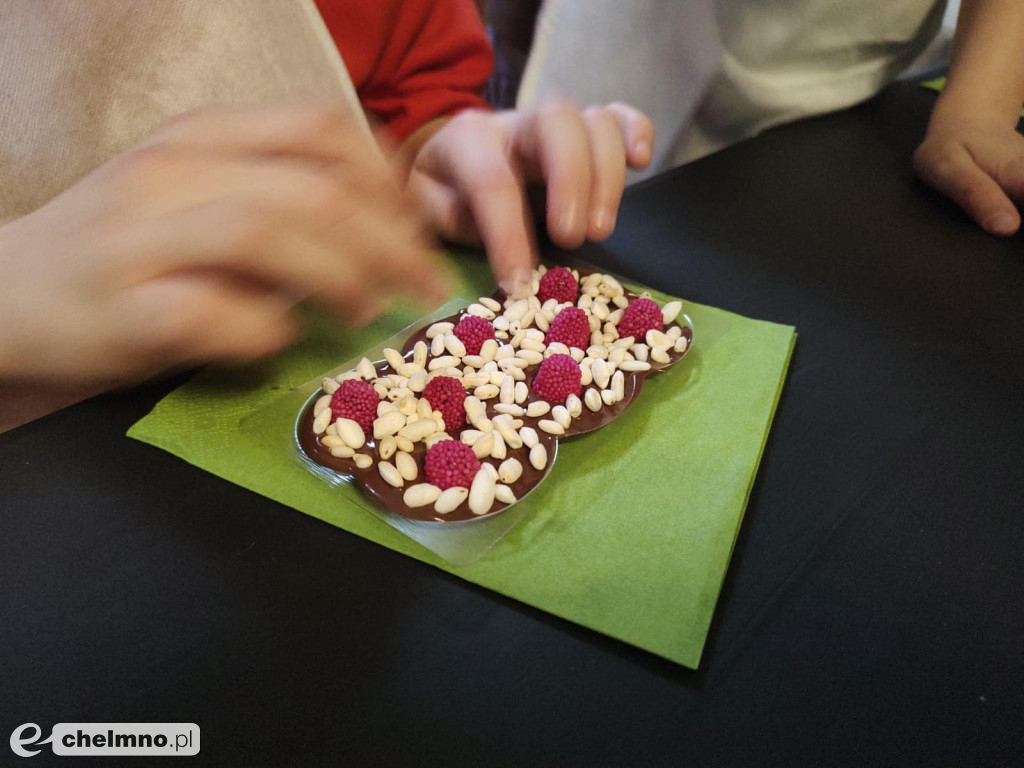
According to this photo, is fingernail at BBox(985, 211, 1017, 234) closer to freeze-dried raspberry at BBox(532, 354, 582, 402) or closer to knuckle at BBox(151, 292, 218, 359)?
freeze-dried raspberry at BBox(532, 354, 582, 402)

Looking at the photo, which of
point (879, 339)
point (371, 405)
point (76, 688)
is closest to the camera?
point (76, 688)

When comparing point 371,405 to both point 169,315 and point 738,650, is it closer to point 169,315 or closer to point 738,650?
point 169,315

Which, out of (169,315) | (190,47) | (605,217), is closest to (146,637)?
(169,315)

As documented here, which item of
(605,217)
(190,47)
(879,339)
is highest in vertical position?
(190,47)

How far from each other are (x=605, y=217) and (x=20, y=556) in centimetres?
41

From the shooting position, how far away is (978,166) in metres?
0.73

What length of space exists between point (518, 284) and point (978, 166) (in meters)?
0.55

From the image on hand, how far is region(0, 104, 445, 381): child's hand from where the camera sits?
1.15ft

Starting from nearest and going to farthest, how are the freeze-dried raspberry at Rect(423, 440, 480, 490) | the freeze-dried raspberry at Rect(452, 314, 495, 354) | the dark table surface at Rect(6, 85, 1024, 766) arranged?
the dark table surface at Rect(6, 85, 1024, 766)
the freeze-dried raspberry at Rect(423, 440, 480, 490)
the freeze-dried raspberry at Rect(452, 314, 495, 354)

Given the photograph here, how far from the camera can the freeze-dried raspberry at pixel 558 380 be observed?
1.50ft

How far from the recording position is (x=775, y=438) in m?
0.45

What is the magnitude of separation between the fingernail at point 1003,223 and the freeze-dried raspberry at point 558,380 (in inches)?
18.9

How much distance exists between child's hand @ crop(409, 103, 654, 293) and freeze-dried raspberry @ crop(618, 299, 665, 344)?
6 centimetres

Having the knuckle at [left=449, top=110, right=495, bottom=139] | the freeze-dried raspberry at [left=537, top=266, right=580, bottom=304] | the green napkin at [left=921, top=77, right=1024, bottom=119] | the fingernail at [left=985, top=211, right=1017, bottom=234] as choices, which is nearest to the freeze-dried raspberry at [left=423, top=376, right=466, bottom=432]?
the freeze-dried raspberry at [left=537, top=266, right=580, bottom=304]
